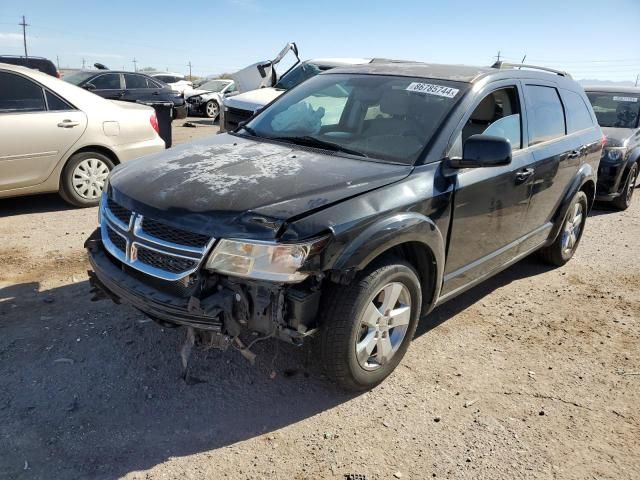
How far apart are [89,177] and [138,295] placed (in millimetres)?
3996

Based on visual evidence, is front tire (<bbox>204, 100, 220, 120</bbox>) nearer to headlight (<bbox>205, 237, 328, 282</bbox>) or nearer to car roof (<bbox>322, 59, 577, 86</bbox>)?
car roof (<bbox>322, 59, 577, 86</bbox>)

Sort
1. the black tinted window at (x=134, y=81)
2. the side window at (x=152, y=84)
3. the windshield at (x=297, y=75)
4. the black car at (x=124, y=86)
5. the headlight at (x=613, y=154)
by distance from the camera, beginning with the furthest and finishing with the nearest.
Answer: the side window at (x=152, y=84) → the black tinted window at (x=134, y=81) → the black car at (x=124, y=86) → the windshield at (x=297, y=75) → the headlight at (x=613, y=154)

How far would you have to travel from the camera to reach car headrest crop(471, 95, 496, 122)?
3.62 metres

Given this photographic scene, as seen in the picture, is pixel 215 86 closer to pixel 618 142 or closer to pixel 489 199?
pixel 618 142

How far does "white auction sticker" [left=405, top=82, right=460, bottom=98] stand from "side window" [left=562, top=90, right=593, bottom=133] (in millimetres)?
1848

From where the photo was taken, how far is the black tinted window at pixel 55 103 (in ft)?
19.5

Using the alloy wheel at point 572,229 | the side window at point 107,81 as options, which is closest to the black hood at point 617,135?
the alloy wheel at point 572,229

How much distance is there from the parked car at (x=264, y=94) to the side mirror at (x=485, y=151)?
17.3 ft

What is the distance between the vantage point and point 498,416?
304cm

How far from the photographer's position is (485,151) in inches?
124

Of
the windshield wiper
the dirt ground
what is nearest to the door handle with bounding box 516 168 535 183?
the dirt ground

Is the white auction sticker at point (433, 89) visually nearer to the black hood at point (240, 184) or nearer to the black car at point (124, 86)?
the black hood at point (240, 184)

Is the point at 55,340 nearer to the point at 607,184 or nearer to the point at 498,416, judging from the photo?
the point at 498,416

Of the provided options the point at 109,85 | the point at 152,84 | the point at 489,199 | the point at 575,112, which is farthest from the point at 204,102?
the point at 489,199
